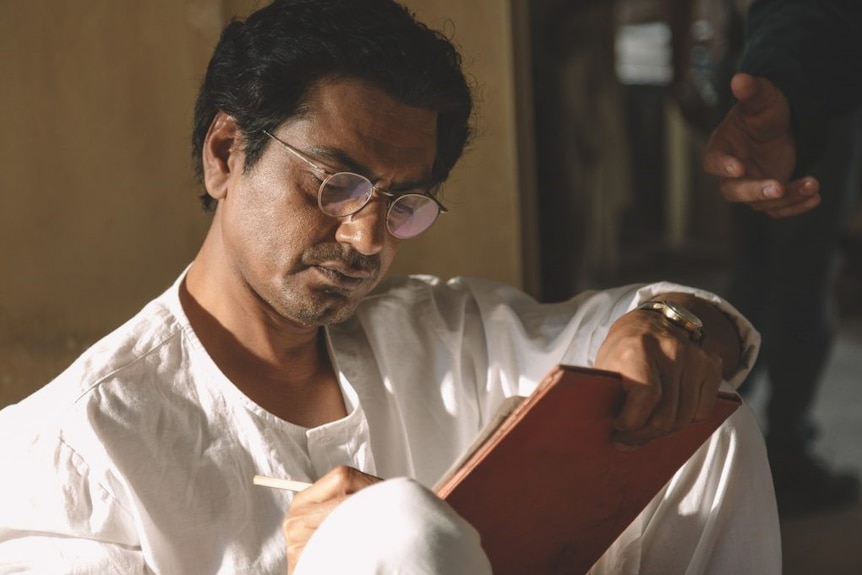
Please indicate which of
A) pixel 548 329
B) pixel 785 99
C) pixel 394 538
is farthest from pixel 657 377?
pixel 785 99

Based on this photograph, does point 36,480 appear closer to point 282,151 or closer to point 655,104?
point 282,151

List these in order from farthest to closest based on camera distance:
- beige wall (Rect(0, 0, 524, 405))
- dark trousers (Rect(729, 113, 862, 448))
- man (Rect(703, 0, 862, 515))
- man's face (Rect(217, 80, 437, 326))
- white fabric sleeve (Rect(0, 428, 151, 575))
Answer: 1. dark trousers (Rect(729, 113, 862, 448))
2. beige wall (Rect(0, 0, 524, 405))
3. man (Rect(703, 0, 862, 515))
4. man's face (Rect(217, 80, 437, 326))
5. white fabric sleeve (Rect(0, 428, 151, 575))

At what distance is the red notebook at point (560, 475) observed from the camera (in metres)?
1.33

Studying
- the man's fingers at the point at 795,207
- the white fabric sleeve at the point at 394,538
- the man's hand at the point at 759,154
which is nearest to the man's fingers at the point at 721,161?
the man's hand at the point at 759,154

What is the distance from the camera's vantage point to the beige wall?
223cm

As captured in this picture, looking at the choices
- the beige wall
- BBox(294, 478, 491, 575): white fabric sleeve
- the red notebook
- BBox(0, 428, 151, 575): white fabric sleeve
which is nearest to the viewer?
BBox(294, 478, 491, 575): white fabric sleeve

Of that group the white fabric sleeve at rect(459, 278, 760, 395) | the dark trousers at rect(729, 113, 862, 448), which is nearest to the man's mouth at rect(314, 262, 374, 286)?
the white fabric sleeve at rect(459, 278, 760, 395)

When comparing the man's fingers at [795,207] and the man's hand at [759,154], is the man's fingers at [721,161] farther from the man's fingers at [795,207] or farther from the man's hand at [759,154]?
the man's fingers at [795,207]

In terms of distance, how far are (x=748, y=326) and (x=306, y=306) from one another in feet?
2.37

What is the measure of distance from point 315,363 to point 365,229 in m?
0.33

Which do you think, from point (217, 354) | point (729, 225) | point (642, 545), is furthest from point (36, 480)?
point (729, 225)

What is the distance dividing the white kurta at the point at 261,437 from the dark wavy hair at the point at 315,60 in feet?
1.09

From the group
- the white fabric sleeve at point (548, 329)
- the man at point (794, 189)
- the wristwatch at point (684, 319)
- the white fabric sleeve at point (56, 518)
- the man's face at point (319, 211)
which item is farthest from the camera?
the man at point (794, 189)

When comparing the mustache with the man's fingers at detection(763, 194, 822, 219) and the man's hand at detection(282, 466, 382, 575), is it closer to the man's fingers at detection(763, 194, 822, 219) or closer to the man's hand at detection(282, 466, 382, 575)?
the man's hand at detection(282, 466, 382, 575)
